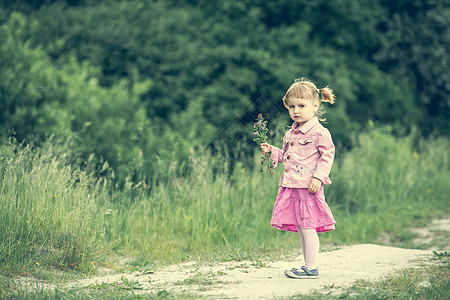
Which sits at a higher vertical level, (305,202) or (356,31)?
(356,31)

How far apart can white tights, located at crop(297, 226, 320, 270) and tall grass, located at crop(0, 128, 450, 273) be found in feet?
4.28

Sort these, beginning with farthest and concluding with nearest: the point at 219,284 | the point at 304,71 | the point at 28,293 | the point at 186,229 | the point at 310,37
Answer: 1. the point at 310,37
2. the point at 304,71
3. the point at 186,229
4. the point at 219,284
5. the point at 28,293

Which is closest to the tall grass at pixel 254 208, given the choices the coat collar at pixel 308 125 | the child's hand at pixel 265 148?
the child's hand at pixel 265 148

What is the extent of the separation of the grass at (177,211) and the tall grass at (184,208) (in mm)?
15

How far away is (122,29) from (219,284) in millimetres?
11895

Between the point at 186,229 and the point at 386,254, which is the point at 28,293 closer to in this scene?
the point at 186,229

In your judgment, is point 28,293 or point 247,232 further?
point 247,232

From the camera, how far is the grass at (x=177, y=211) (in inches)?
229

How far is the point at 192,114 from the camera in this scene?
13586mm

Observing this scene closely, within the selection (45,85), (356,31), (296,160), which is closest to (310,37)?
(356,31)

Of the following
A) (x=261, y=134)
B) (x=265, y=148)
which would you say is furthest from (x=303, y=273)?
(x=261, y=134)

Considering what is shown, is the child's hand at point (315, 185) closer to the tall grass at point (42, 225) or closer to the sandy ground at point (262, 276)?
the sandy ground at point (262, 276)

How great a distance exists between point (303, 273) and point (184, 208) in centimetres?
285

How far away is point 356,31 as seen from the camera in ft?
55.4
